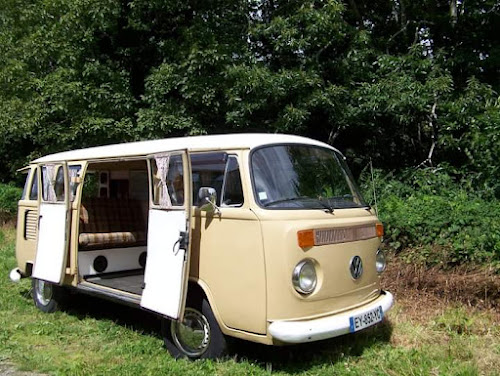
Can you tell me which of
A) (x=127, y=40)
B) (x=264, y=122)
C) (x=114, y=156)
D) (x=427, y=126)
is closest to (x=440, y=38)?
(x=427, y=126)

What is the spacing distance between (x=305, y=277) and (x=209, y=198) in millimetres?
1117

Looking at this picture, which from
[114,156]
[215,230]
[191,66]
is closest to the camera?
[215,230]

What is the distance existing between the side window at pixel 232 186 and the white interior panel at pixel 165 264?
0.43 meters

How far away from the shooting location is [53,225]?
6.55 meters

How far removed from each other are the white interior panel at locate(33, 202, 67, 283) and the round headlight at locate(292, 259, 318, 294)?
3157mm

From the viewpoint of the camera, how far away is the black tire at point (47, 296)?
273 inches

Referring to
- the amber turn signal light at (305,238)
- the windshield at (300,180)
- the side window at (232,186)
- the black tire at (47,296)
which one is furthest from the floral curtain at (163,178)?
the black tire at (47,296)

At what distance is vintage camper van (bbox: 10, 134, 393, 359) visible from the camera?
4438 millimetres

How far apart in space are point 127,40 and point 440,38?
7.03 m

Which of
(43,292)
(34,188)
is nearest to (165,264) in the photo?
(43,292)

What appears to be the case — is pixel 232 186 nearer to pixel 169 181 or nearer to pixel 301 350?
pixel 169 181

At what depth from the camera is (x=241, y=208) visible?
4.70 m

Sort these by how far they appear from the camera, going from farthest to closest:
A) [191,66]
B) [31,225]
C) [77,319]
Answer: [191,66], [31,225], [77,319]

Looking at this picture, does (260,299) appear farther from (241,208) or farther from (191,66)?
(191,66)
